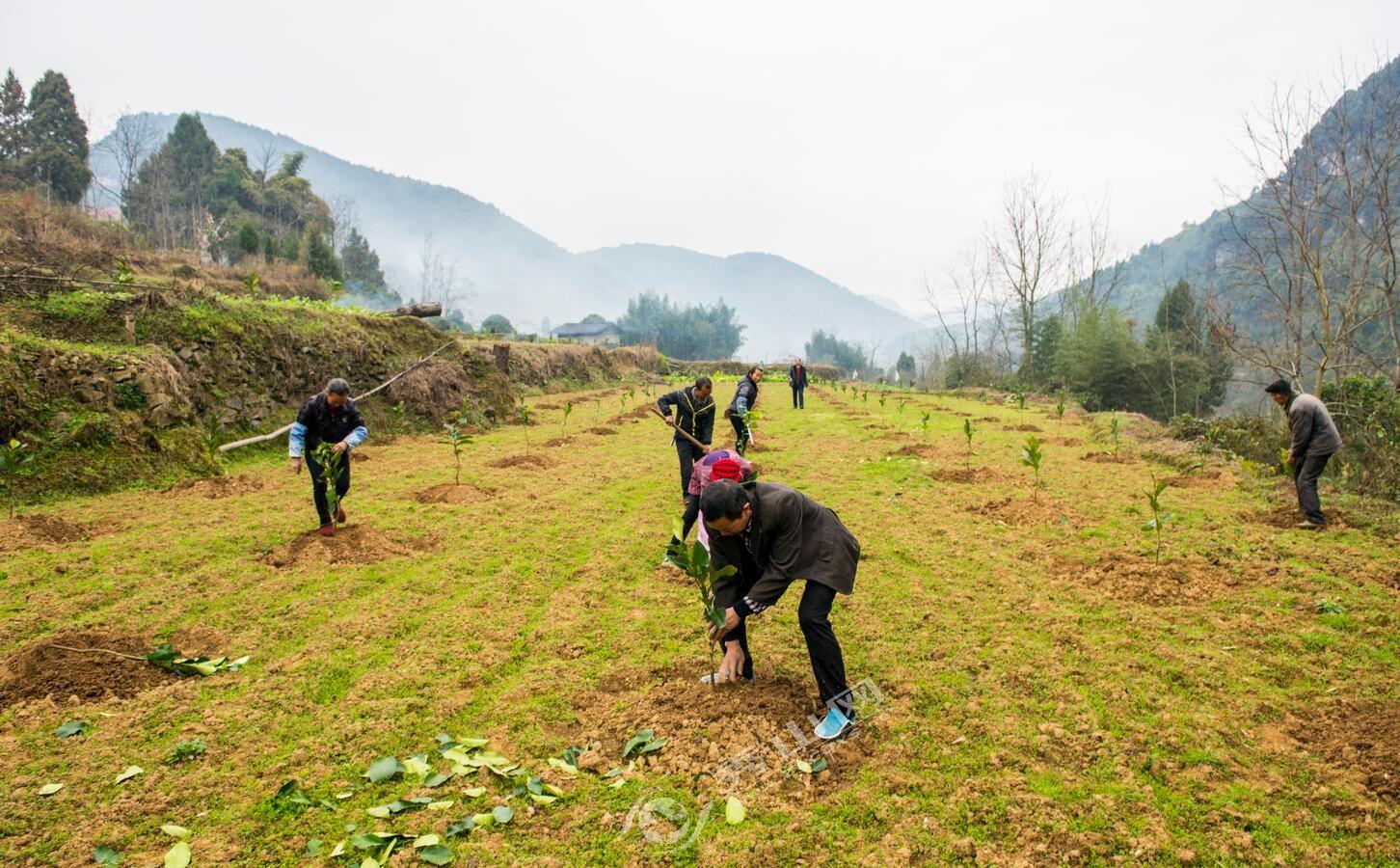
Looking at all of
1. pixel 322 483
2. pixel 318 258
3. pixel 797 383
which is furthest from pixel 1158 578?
pixel 318 258

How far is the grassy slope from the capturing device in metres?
3.17

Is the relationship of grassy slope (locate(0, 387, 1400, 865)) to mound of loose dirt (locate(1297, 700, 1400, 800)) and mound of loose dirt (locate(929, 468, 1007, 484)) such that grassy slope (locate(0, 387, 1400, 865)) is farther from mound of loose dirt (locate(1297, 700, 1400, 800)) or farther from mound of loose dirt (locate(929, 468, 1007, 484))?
mound of loose dirt (locate(929, 468, 1007, 484))

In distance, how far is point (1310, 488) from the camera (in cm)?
790

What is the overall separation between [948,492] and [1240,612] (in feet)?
16.3

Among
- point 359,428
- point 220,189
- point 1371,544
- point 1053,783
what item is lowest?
point 1053,783

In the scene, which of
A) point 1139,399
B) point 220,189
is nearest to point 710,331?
point 220,189

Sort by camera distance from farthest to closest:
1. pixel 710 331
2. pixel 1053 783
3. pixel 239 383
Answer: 1. pixel 710 331
2. pixel 239 383
3. pixel 1053 783

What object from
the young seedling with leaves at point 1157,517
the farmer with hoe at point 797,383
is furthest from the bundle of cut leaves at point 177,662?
the farmer with hoe at point 797,383

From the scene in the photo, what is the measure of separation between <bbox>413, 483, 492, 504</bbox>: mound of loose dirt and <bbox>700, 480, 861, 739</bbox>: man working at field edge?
682 centimetres

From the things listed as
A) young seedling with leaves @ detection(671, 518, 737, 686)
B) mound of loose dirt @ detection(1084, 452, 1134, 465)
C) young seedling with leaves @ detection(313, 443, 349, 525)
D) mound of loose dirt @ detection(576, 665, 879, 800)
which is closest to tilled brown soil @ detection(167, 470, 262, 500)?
young seedling with leaves @ detection(313, 443, 349, 525)

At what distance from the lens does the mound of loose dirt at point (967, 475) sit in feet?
37.6

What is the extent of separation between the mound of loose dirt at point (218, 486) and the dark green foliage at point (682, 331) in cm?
7732

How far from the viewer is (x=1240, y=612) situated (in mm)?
5645

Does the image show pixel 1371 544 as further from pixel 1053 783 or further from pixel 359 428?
pixel 359 428
